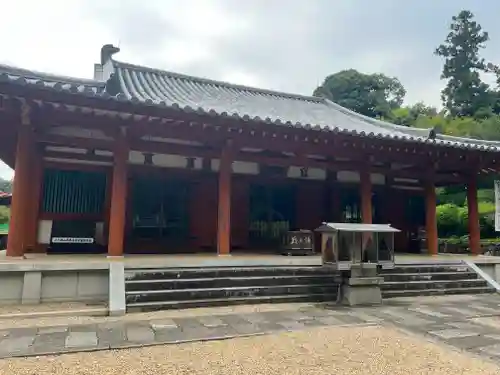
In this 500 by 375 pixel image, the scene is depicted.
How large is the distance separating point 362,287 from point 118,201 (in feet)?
15.4

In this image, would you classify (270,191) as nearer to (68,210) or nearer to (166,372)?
(68,210)

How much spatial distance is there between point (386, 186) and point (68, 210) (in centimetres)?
902

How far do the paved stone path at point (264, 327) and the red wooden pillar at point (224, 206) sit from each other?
2391 millimetres

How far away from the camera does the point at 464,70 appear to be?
Answer: 4303 cm

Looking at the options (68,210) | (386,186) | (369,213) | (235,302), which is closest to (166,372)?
(235,302)

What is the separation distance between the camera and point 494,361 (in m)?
3.88

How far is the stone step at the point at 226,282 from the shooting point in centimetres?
632

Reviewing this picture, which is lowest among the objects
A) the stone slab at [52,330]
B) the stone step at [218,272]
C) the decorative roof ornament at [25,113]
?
the stone slab at [52,330]

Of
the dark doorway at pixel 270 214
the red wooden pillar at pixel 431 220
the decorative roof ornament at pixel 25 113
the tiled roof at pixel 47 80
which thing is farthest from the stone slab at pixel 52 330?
the red wooden pillar at pixel 431 220

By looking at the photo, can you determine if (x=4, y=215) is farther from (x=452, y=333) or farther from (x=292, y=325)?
(x=452, y=333)

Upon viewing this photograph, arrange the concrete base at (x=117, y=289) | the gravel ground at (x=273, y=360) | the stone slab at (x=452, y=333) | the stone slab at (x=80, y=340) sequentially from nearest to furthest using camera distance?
the gravel ground at (x=273, y=360), the stone slab at (x=80, y=340), the stone slab at (x=452, y=333), the concrete base at (x=117, y=289)

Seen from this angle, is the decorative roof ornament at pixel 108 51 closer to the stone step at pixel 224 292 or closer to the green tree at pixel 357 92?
the stone step at pixel 224 292

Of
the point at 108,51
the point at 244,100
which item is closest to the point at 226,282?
the point at 244,100

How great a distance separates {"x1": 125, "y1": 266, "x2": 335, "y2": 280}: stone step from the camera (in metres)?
6.56
